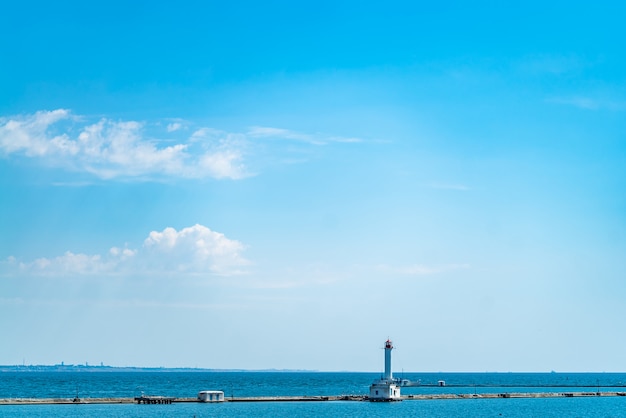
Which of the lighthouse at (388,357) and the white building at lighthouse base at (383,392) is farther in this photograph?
the lighthouse at (388,357)

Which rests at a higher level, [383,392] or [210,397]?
[383,392]

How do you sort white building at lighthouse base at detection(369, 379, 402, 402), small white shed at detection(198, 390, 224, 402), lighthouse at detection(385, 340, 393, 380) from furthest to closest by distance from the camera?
lighthouse at detection(385, 340, 393, 380)
white building at lighthouse base at detection(369, 379, 402, 402)
small white shed at detection(198, 390, 224, 402)

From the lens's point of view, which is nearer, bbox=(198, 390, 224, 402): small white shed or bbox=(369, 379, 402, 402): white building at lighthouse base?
bbox=(198, 390, 224, 402): small white shed

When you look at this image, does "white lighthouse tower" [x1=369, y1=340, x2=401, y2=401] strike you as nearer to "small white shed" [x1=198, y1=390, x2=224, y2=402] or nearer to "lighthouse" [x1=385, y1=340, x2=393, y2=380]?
"lighthouse" [x1=385, y1=340, x2=393, y2=380]

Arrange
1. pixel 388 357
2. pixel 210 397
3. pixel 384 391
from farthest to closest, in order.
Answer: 1. pixel 388 357
2. pixel 384 391
3. pixel 210 397

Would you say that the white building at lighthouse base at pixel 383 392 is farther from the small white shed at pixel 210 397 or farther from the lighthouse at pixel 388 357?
the small white shed at pixel 210 397

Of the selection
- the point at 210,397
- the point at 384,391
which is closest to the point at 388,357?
the point at 384,391

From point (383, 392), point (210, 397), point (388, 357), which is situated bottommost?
point (210, 397)

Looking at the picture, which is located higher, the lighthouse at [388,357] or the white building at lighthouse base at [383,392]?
the lighthouse at [388,357]

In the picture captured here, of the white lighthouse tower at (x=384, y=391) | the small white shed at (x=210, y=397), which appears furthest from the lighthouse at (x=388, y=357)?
the small white shed at (x=210, y=397)

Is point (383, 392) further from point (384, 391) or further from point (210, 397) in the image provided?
point (210, 397)

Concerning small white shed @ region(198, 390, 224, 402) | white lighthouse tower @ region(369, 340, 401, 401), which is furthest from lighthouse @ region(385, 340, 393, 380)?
small white shed @ region(198, 390, 224, 402)

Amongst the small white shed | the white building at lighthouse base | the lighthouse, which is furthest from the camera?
the lighthouse

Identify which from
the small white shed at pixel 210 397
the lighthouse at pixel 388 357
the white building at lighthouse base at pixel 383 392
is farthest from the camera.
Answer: the lighthouse at pixel 388 357
